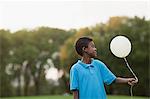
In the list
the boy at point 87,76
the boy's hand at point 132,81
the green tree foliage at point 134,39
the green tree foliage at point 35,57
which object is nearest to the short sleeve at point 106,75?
the boy at point 87,76

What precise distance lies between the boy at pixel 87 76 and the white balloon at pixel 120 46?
13.3 inches

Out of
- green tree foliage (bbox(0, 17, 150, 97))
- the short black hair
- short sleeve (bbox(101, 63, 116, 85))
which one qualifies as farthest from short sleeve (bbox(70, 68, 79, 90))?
green tree foliage (bbox(0, 17, 150, 97))

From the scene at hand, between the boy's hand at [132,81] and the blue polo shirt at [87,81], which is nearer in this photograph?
the blue polo shirt at [87,81]

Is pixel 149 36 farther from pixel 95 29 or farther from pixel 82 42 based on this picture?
pixel 82 42

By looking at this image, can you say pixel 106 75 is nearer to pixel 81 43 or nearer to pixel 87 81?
pixel 87 81

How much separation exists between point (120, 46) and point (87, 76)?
24.1 inches

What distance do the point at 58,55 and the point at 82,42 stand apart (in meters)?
37.1

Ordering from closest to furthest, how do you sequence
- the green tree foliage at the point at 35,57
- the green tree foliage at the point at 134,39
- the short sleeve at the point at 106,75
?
the short sleeve at the point at 106,75, the green tree foliage at the point at 134,39, the green tree foliage at the point at 35,57

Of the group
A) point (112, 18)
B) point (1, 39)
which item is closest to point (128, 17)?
point (112, 18)

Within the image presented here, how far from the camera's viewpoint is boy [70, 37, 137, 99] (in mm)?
5055

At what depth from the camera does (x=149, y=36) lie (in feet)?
115

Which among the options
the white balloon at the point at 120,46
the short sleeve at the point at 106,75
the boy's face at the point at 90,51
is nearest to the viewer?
the boy's face at the point at 90,51

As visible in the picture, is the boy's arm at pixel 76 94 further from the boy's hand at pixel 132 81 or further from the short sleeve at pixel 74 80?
the boy's hand at pixel 132 81

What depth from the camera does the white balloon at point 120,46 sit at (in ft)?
17.8
